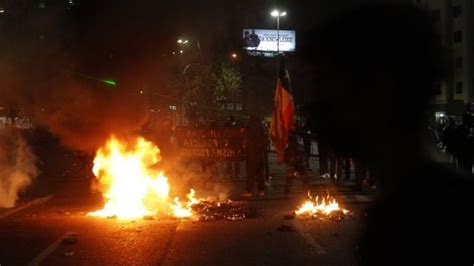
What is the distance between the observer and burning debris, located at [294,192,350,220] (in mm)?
9328

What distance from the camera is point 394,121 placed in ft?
4.78

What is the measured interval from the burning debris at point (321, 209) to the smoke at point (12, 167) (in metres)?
5.17

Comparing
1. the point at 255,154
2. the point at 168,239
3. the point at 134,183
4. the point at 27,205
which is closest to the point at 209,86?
the point at 255,154

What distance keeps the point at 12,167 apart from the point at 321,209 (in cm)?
608

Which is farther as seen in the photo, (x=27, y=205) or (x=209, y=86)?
(x=209, y=86)

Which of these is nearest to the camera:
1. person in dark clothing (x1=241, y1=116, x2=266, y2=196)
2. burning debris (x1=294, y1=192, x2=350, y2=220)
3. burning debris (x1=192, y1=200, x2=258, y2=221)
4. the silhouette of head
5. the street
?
the silhouette of head

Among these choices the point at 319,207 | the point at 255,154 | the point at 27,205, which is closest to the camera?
the point at 319,207

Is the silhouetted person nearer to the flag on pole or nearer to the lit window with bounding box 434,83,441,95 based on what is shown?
the lit window with bounding box 434,83,441,95

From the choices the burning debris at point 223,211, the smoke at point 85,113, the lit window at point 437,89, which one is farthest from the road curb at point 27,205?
the lit window at point 437,89

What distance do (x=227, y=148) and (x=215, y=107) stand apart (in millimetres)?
21991

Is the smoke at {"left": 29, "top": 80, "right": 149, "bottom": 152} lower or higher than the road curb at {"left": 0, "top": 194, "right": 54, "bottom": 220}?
higher

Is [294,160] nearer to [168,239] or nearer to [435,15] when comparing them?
[168,239]

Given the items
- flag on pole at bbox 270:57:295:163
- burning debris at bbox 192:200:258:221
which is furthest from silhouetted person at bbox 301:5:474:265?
flag on pole at bbox 270:57:295:163

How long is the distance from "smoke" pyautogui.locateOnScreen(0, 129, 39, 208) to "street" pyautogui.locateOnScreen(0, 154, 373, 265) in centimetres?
48
